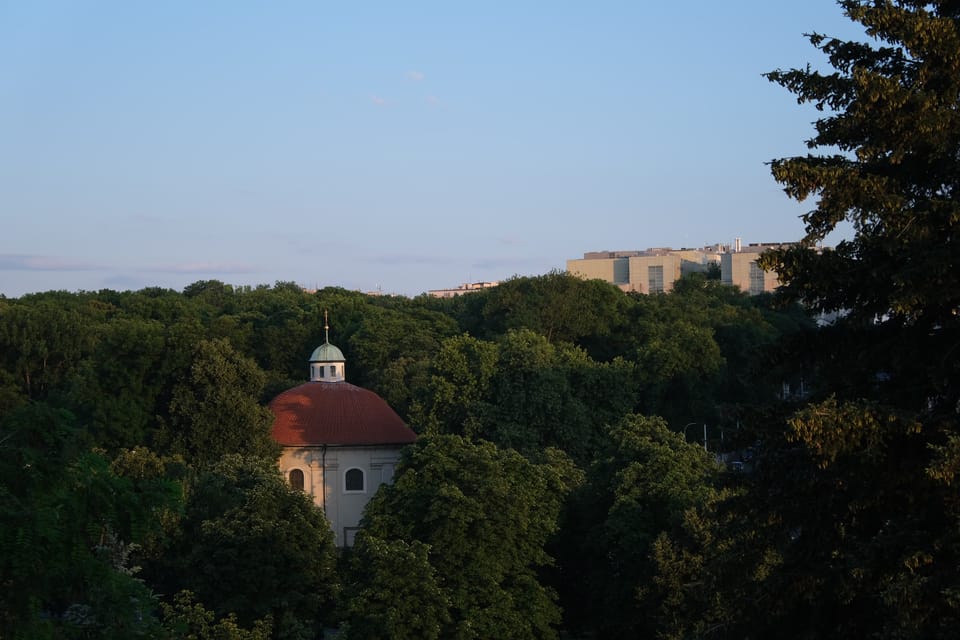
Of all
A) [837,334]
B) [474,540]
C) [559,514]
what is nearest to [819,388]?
[837,334]

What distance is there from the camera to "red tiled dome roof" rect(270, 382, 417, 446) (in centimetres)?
5719

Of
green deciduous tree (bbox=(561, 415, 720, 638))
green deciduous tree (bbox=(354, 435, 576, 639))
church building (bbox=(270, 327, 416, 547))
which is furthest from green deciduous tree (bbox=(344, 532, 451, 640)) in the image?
church building (bbox=(270, 327, 416, 547))

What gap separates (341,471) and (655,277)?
80.1 metres

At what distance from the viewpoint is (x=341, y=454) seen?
188 ft

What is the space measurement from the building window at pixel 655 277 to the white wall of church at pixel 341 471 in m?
78.6

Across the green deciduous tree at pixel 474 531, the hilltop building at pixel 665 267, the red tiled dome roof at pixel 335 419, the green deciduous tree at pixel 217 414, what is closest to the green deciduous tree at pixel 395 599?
the green deciduous tree at pixel 474 531

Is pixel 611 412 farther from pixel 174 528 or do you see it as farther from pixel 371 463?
pixel 174 528

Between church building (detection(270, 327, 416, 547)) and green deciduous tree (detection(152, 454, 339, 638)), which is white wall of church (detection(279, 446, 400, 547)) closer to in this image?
church building (detection(270, 327, 416, 547))

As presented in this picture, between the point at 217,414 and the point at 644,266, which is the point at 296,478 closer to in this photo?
the point at 217,414

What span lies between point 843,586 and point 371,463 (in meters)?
43.5

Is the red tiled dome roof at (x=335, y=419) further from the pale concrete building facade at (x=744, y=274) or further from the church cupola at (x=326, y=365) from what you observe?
the pale concrete building facade at (x=744, y=274)

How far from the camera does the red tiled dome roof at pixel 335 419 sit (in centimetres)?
5719

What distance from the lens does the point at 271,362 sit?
7962 cm

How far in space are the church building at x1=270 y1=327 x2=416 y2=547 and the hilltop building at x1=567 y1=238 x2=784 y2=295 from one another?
6822 cm
